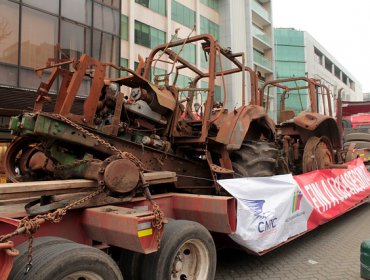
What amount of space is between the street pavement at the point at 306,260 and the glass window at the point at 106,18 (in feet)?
45.4

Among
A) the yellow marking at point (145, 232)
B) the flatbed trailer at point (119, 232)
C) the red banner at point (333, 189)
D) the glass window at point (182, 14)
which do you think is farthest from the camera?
the glass window at point (182, 14)

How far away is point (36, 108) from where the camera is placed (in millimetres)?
4961

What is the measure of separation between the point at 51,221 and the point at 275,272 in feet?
10.3

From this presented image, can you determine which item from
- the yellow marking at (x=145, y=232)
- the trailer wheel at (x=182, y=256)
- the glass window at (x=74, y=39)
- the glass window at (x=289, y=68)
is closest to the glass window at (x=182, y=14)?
the glass window at (x=74, y=39)

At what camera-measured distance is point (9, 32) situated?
13922 millimetres

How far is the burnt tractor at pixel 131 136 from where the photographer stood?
4.10m

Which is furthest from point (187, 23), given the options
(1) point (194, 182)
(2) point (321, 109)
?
(1) point (194, 182)

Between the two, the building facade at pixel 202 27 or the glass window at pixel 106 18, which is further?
the building facade at pixel 202 27

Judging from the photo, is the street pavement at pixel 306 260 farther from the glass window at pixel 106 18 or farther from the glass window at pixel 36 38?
the glass window at pixel 106 18

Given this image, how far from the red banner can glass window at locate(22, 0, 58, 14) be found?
1247 centimetres

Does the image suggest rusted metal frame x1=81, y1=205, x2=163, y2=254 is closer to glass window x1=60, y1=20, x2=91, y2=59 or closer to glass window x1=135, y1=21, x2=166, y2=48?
glass window x1=60, y1=20, x2=91, y2=59

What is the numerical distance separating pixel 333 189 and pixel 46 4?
12.9 m

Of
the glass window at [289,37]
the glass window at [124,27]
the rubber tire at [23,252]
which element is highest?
the glass window at [289,37]

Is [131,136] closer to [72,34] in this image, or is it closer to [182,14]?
[72,34]
